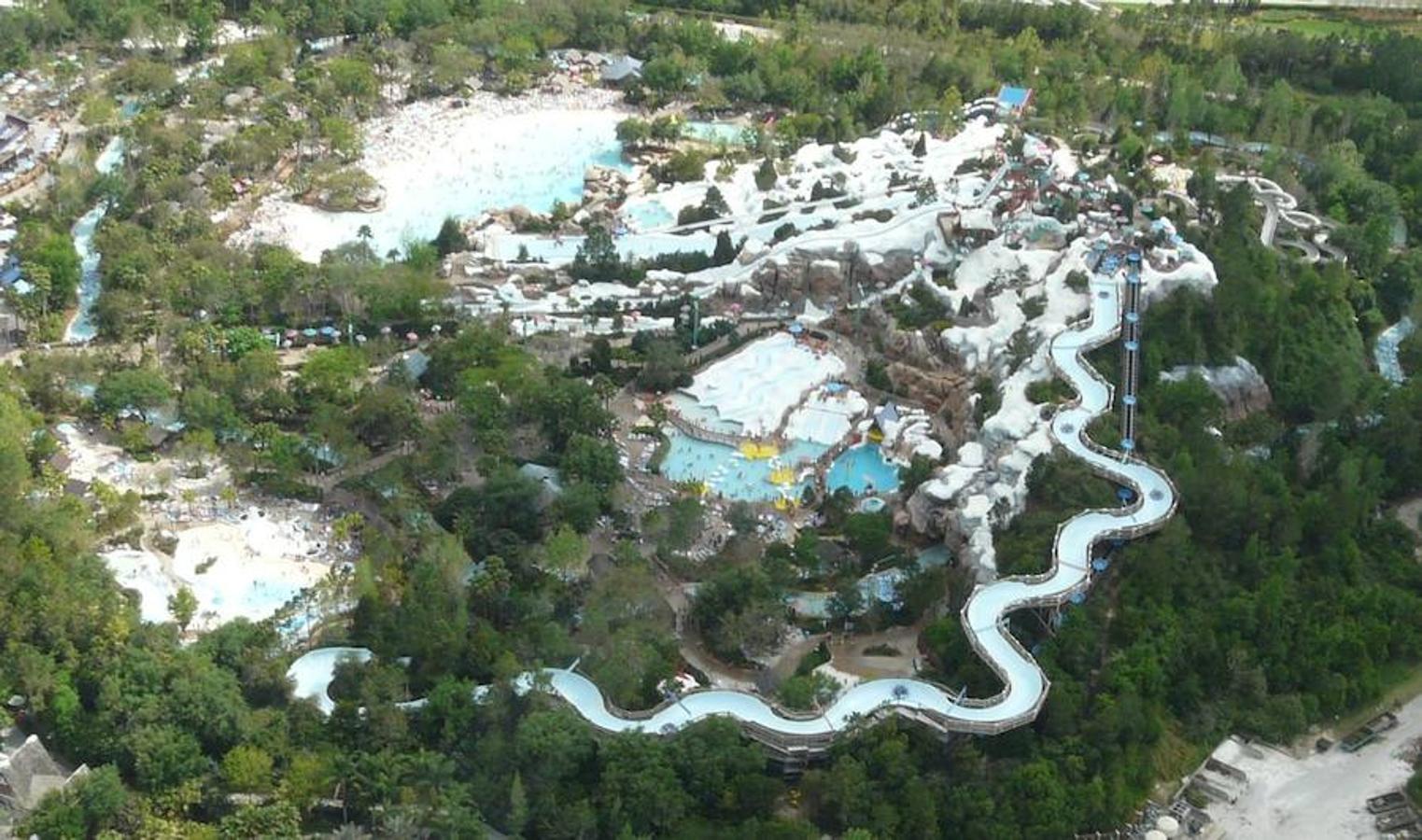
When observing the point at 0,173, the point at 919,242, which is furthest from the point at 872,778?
the point at 0,173

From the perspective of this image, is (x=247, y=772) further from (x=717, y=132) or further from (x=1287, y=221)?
(x=717, y=132)

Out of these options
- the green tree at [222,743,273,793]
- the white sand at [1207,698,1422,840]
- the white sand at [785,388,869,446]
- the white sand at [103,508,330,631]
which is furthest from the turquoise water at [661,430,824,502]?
the green tree at [222,743,273,793]

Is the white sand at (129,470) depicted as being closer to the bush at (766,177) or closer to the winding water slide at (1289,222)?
the bush at (766,177)

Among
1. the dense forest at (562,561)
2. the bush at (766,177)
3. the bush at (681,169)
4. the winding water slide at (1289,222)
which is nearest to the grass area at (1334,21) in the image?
the dense forest at (562,561)

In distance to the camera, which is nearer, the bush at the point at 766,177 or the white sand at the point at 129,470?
the white sand at the point at 129,470

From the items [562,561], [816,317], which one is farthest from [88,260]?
[562,561]

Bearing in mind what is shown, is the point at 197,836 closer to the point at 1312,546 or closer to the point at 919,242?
the point at 1312,546

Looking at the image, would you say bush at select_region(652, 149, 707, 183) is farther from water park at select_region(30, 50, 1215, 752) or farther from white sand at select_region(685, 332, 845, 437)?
white sand at select_region(685, 332, 845, 437)
